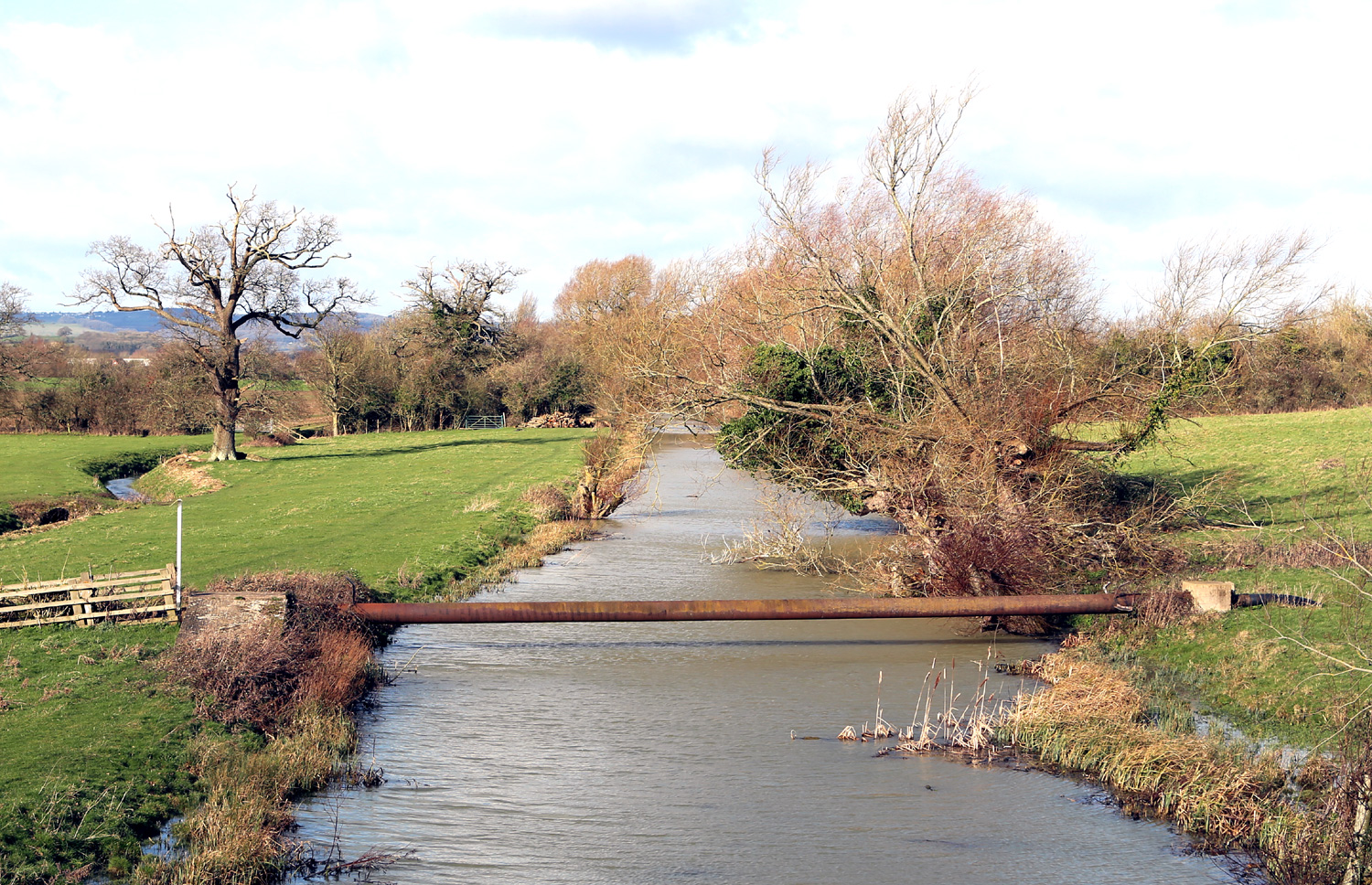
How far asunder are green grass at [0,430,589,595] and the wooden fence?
959 millimetres

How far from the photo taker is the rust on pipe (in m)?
14.4

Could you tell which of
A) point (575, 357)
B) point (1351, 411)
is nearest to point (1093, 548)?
point (1351, 411)

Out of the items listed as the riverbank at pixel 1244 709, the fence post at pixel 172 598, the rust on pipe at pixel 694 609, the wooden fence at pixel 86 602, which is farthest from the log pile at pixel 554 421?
the rust on pipe at pixel 694 609

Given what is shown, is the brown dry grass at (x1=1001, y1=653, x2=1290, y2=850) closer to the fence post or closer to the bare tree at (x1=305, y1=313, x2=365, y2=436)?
the fence post

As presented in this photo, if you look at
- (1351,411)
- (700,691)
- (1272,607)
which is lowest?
(700,691)

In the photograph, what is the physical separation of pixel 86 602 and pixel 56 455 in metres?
37.9

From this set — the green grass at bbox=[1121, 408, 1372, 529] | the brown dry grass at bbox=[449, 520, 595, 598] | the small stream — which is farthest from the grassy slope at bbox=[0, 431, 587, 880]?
the green grass at bbox=[1121, 408, 1372, 529]

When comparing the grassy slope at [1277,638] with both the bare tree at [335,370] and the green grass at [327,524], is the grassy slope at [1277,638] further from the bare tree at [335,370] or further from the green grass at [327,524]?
the bare tree at [335,370]

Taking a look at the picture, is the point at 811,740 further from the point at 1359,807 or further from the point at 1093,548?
the point at 1093,548

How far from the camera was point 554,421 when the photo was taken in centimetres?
7838

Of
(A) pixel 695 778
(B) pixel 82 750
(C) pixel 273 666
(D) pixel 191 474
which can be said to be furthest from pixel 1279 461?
(D) pixel 191 474

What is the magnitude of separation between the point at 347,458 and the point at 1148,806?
150 feet

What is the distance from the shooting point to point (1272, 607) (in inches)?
631

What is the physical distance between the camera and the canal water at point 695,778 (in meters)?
9.32
